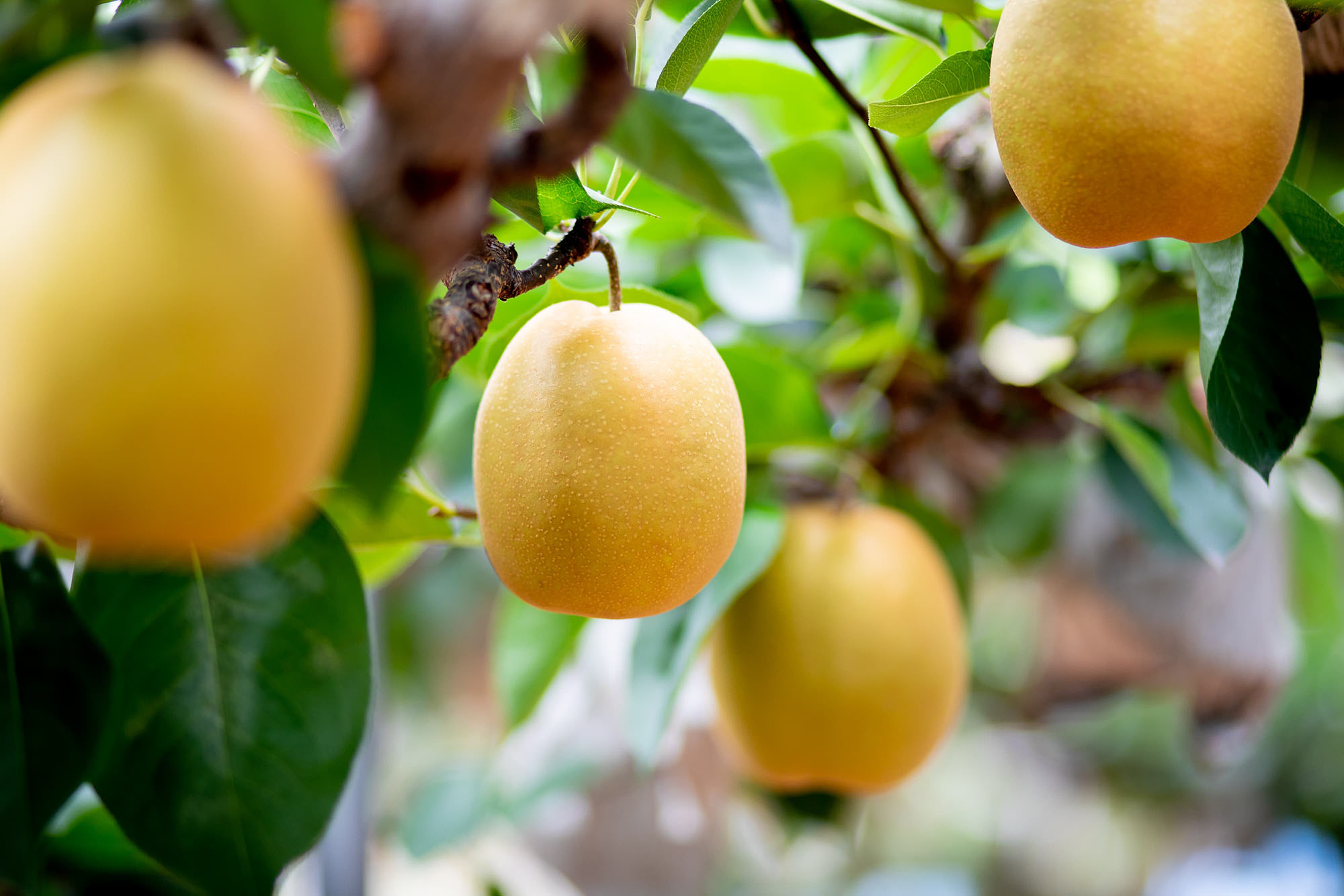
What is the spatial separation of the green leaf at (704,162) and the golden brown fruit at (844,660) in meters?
0.26

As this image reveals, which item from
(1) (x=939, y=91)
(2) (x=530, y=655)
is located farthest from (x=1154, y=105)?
(2) (x=530, y=655)

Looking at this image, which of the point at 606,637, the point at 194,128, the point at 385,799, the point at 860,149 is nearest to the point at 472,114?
the point at 194,128

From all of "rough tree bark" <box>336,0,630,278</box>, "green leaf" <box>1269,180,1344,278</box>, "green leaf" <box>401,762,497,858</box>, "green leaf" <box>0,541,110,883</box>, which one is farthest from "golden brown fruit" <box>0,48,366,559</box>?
"green leaf" <box>401,762,497,858</box>

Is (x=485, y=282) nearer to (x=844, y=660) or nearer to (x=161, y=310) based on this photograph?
(x=161, y=310)

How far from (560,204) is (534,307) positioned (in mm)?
51

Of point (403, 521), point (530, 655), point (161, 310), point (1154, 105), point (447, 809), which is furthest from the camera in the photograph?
point (447, 809)

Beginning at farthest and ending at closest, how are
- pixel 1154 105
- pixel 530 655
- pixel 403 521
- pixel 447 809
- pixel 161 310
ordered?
pixel 447 809 → pixel 530 655 → pixel 403 521 → pixel 1154 105 → pixel 161 310

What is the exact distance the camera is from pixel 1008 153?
0.68 feet

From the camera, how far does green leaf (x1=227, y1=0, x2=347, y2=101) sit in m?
0.11

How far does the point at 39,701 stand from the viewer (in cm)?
20

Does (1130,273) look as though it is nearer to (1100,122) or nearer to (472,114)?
(1100,122)

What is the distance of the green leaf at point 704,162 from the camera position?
0.46 feet

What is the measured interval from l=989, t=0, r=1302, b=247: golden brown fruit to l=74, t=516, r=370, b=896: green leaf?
0.18 meters

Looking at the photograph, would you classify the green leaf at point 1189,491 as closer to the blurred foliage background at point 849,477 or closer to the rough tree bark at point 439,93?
the blurred foliage background at point 849,477
